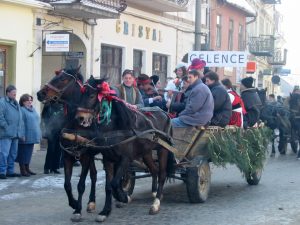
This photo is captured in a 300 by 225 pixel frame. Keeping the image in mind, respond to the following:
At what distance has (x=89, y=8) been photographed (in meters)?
18.2

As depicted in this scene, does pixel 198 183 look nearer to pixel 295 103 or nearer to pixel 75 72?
pixel 75 72

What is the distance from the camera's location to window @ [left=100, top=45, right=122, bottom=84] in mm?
21453

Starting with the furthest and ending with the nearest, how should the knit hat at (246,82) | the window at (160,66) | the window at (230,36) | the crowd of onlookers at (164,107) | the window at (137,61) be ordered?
the window at (230,36)
the window at (160,66)
the window at (137,61)
the knit hat at (246,82)
the crowd of onlookers at (164,107)

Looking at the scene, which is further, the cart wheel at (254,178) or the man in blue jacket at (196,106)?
the cart wheel at (254,178)

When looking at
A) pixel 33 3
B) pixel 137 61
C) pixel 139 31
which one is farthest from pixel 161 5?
pixel 33 3

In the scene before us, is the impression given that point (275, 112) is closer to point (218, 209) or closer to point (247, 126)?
point (247, 126)

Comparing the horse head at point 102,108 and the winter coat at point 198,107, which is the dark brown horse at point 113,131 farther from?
the winter coat at point 198,107

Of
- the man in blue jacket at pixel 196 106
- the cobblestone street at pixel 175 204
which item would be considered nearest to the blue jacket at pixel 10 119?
the cobblestone street at pixel 175 204

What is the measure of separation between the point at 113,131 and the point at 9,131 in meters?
4.84

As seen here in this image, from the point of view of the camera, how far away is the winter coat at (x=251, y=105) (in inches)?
499

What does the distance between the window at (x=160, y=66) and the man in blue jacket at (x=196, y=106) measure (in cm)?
1447

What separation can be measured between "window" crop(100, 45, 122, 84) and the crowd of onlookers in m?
7.59

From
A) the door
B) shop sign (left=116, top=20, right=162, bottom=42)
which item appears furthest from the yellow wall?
shop sign (left=116, top=20, right=162, bottom=42)

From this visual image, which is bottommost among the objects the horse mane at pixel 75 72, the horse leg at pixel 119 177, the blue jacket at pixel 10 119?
the horse leg at pixel 119 177
